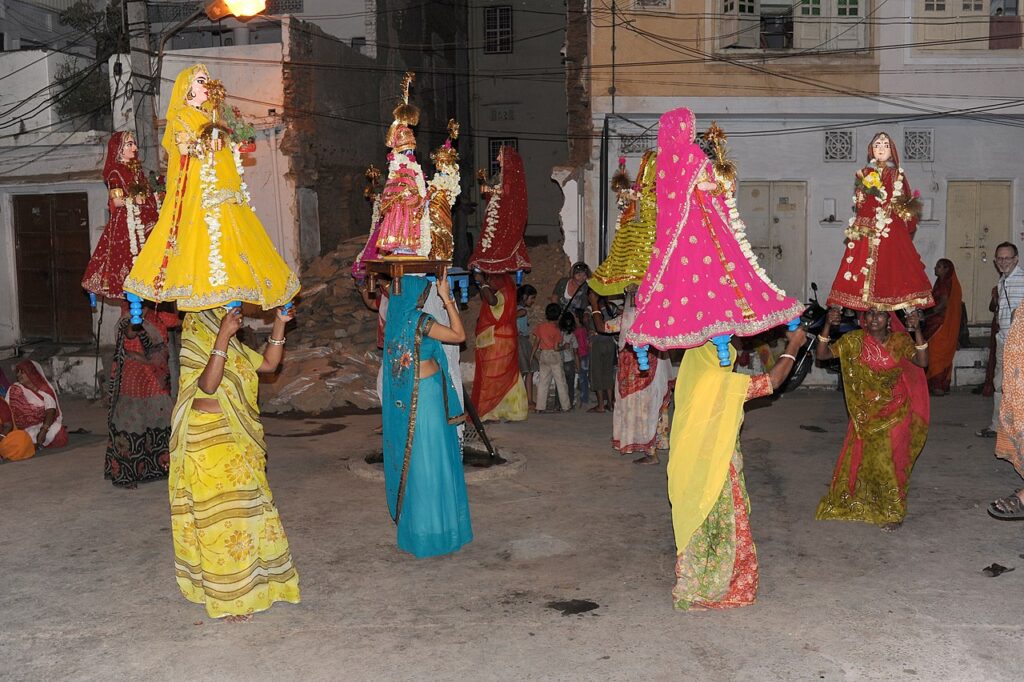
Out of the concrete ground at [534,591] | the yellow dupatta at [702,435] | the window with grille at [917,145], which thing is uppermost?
the window with grille at [917,145]

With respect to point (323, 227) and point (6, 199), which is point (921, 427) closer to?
point (323, 227)

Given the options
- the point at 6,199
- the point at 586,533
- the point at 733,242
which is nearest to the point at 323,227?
the point at 6,199

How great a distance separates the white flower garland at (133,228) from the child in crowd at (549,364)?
500cm

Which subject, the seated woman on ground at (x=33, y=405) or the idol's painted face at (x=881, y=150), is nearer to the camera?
the idol's painted face at (x=881, y=150)

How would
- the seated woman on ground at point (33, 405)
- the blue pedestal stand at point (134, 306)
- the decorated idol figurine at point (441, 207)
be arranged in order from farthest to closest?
the seated woman on ground at point (33, 405)
the decorated idol figurine at point (441, 207)
the blue pedestal stand at point (134, 306)

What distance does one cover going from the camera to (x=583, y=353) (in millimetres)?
12062

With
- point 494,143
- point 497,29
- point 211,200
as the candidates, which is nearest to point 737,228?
point 211,200

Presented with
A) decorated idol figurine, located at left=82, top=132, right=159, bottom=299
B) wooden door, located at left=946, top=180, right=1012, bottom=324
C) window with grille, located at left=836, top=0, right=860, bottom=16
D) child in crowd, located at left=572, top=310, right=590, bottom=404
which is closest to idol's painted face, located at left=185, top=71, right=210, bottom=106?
decorated idol figurine, located at left=82, top=132, right=159, bottom=299

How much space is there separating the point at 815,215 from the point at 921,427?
8456 mm

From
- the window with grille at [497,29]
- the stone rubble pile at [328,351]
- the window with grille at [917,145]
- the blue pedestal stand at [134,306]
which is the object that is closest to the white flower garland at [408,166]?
the blue pedestal stand at [134,306]

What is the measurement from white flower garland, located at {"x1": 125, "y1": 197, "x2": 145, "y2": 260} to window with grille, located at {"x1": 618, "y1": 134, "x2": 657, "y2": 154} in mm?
8507

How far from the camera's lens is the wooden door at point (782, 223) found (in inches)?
598

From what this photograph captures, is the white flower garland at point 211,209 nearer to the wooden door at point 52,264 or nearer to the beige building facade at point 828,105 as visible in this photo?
the beige building facade at point 828,105

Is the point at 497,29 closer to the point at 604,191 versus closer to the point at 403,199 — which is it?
the point at 604,191
